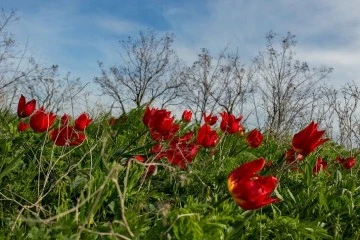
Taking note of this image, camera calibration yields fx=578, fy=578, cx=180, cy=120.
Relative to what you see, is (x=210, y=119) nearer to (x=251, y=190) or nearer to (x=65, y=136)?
(x=65, y=136)

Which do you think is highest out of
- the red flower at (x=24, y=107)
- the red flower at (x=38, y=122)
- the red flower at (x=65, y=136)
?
the red flower at (x=24, y=107)

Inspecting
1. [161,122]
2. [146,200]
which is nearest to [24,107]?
[161,122]

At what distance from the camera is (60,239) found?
1.33 meters

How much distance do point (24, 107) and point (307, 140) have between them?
4.31 ft

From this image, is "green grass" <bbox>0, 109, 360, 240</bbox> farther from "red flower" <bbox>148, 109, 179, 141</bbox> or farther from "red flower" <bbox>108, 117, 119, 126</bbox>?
"red flower" <bbox>108, 117, 119, 126</bbox>

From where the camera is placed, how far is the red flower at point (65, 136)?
226cm

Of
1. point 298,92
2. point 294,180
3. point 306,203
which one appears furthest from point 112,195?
point 298,92

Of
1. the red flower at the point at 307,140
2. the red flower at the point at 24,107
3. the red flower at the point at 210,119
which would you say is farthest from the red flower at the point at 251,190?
the red flower at the point at 210,119

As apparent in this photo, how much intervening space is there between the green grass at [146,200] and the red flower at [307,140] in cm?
14

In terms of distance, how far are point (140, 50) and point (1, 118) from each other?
40767 millimetres

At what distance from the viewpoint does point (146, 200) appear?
2156mm

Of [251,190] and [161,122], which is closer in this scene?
[251,190]

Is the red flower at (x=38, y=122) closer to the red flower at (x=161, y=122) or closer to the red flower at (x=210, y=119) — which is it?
the red flower at (x=161, y=122)

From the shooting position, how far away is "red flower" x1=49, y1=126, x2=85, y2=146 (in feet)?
7.41
